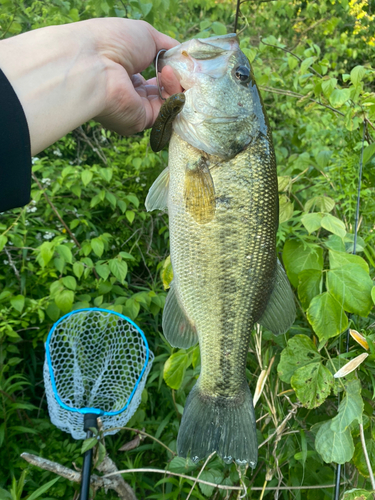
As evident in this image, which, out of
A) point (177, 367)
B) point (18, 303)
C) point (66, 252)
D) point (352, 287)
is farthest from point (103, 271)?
point (352, 287)

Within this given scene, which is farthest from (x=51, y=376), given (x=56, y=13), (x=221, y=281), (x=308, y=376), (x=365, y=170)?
(x=56, y=13)

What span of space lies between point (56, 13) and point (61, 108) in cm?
166

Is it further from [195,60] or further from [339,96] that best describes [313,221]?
[195,60]

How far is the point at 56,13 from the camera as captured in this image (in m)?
2.58

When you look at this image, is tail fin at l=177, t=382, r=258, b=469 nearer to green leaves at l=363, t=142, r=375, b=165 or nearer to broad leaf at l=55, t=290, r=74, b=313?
broad leaf at l=55, t=290, r=74, b=313

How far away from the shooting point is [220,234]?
4.43 ft

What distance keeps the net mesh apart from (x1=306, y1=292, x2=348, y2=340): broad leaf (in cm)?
98

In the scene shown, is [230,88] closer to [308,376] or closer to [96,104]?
[96,104]

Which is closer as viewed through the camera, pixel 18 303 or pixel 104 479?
pixel 104 479

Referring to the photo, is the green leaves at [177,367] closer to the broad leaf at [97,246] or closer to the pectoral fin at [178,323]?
the pectoral fin at [178,323]

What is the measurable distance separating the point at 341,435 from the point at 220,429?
439mm

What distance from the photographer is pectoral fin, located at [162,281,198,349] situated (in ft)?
4.85

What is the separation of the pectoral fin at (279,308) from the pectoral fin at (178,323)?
27 centimetres

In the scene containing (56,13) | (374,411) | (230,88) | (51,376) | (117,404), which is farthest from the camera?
(56,13)
